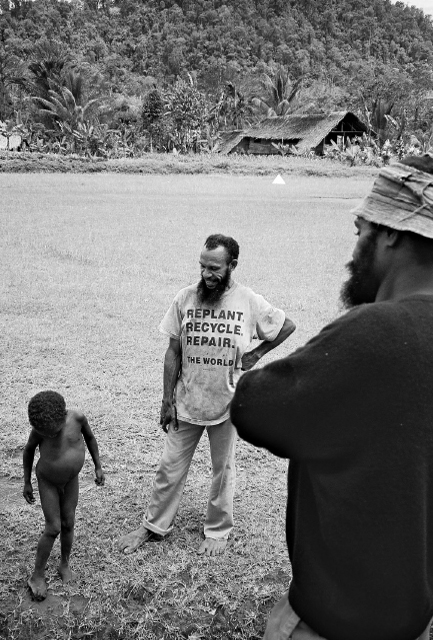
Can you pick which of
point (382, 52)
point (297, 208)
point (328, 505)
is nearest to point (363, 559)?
point (328, 505)

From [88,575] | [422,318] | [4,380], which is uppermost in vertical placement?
[422,318]

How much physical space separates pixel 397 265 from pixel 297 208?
1848 centimetres

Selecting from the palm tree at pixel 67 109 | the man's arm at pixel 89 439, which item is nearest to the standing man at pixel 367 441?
the man's arm at pixel 89 439

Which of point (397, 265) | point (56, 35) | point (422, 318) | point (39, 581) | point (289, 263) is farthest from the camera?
point (56, 35)

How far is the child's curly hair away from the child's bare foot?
0.71 meters

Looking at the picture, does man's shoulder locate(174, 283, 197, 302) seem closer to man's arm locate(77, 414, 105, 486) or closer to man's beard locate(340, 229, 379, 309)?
man's arm locate(77, 414, 105, 486)

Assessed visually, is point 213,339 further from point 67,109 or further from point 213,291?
point 67,109

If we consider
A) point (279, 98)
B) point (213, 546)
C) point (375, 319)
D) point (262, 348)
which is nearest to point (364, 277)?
point (375, 319)

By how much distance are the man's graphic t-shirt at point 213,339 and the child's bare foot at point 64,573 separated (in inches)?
33.3

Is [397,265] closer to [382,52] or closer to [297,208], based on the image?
[297,208]

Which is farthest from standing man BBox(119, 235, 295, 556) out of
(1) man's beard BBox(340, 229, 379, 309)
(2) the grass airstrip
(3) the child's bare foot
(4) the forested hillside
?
(4) the forested hillside

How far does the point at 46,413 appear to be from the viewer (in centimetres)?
282

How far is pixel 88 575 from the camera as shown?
320 centimetres

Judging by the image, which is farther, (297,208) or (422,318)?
(297,208)
